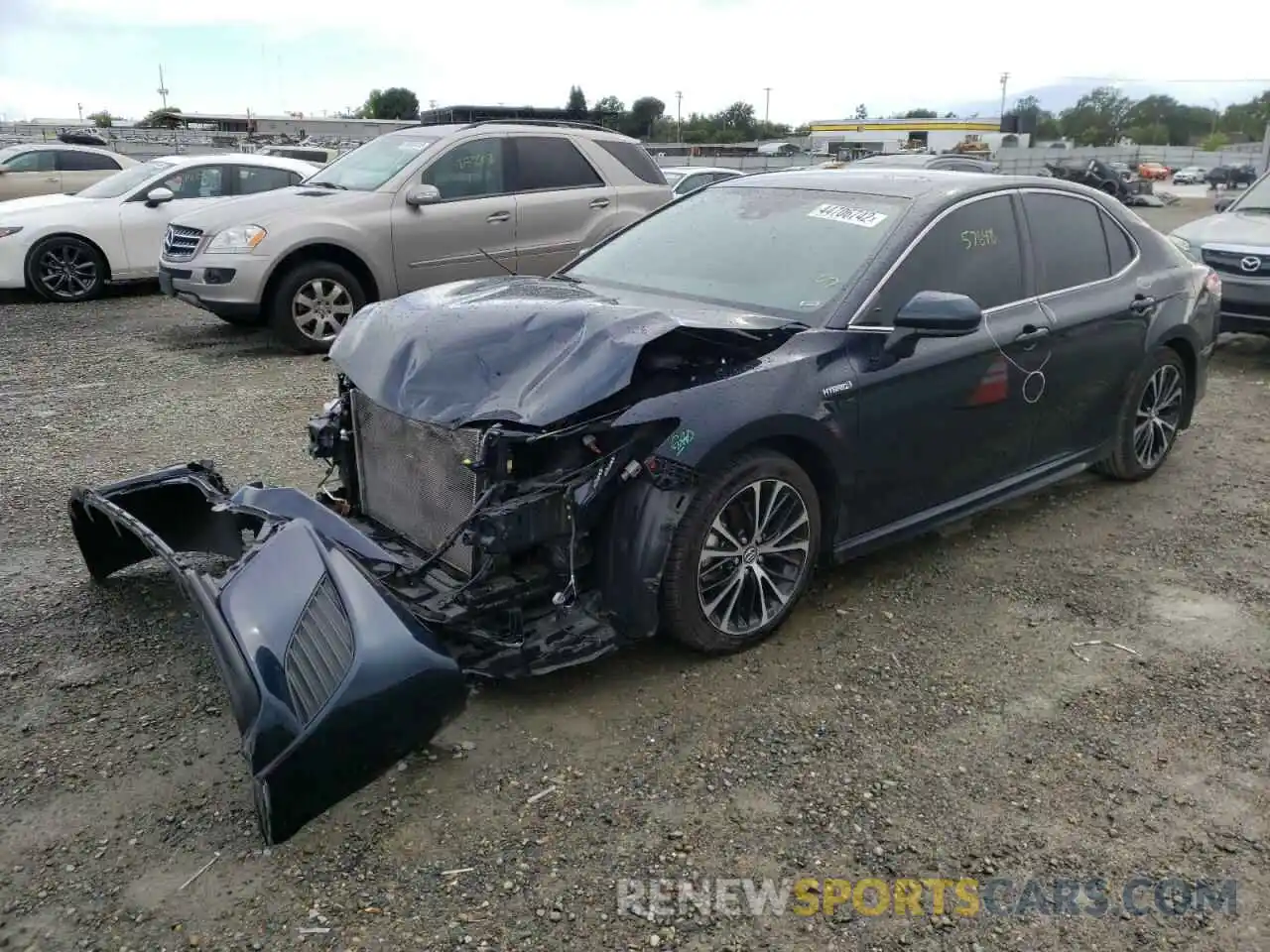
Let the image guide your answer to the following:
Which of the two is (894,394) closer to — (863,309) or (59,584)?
(863,309)

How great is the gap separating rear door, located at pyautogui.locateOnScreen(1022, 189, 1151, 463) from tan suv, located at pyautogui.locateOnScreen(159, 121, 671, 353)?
4763 mm

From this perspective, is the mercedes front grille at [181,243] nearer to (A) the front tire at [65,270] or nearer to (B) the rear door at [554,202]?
(B) the rear door at [554,202]

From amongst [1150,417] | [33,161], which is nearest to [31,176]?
[33,161]

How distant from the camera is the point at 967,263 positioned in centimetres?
437

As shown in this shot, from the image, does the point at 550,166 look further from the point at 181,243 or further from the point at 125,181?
the point at 125,181

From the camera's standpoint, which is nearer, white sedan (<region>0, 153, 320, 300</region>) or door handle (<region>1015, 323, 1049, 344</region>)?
door handle (<region>1015, 323, 1049, 344</region>)

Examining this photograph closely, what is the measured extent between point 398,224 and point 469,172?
84 cm

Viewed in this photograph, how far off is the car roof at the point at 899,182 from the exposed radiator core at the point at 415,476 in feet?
7.13

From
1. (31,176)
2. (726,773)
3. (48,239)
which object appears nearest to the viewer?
(726,773)

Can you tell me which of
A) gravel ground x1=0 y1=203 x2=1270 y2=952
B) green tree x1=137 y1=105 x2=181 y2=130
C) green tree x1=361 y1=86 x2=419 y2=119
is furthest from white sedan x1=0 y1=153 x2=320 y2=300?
green tree x1=361 y1=86 x2=419 y2=119

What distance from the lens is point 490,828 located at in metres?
2.89

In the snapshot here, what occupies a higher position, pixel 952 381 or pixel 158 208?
pixel 158 208

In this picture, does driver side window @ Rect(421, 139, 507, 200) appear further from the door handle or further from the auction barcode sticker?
the door handle

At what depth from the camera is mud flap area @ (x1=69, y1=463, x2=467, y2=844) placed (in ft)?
8.51
